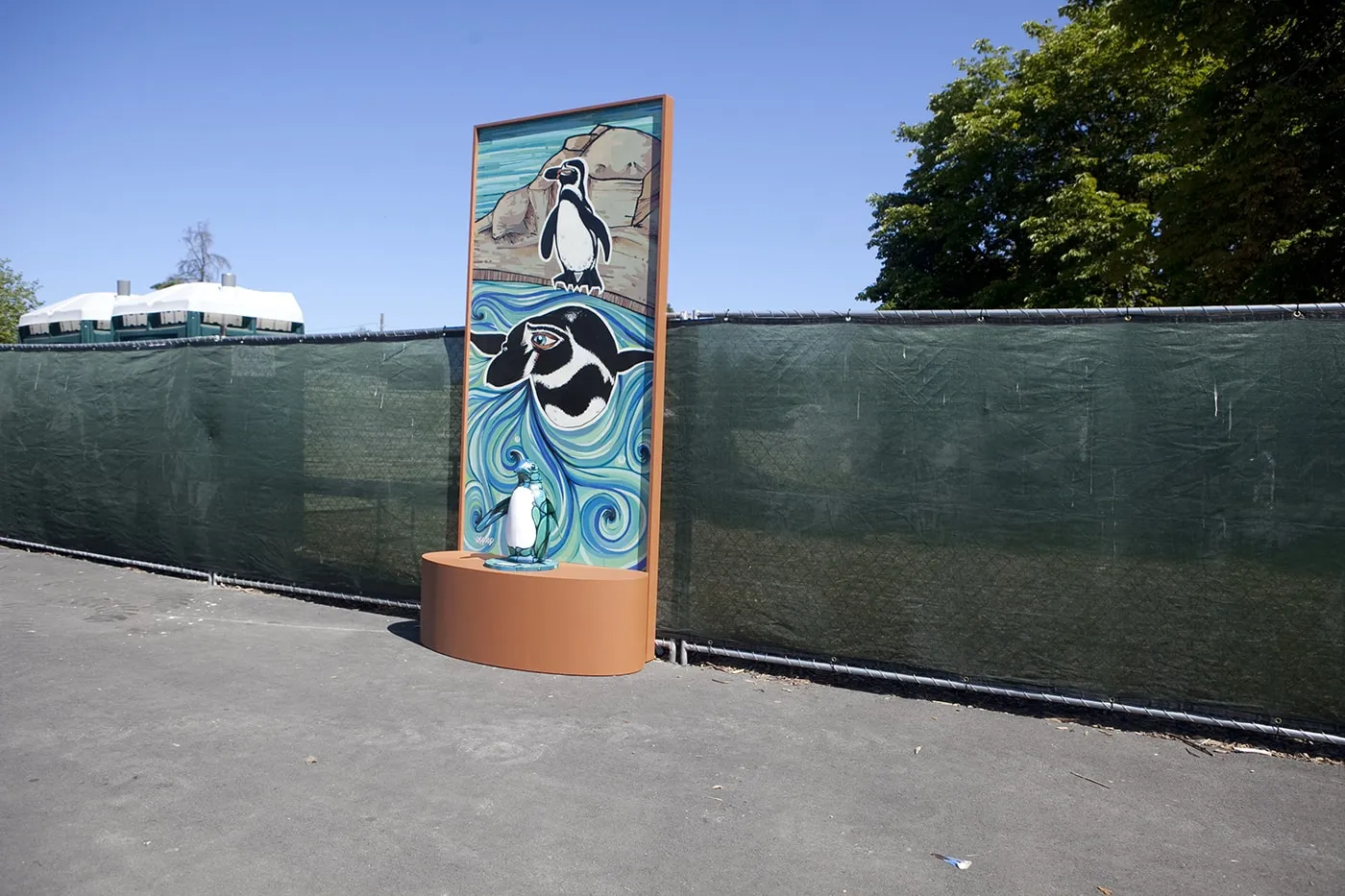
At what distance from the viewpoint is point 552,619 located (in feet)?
19.0

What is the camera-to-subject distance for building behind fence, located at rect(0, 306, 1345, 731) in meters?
4.71

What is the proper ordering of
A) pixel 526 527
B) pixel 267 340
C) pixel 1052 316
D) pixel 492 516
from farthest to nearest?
pixel 267 340, pixel 492 516, pixel 526 527, pixel 1052 316

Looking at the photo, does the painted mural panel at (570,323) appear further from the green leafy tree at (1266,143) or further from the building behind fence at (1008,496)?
the green leafy tree at (1266,143)

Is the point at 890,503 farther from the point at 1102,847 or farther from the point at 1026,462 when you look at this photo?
the point at 1102,847

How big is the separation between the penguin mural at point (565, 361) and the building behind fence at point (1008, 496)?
0.42m

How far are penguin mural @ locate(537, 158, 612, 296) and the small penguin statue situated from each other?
1.27 metres

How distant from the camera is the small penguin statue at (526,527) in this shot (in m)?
6.02

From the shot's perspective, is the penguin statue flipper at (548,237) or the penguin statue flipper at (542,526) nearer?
the penguin statue flipper at (542,526)

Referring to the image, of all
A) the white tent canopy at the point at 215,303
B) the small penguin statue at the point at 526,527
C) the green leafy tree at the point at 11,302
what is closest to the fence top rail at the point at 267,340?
the small penguin statue at the point at 526,527

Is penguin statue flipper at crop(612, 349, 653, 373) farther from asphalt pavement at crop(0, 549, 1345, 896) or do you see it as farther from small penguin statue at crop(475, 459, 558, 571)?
asphalt pavement at crop(0, 549, 1345, 896)

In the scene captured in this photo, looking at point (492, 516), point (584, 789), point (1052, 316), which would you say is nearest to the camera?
point (584, 789)

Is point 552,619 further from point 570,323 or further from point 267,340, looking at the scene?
point 267,340

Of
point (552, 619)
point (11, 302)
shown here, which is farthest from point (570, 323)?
point (11, 302)

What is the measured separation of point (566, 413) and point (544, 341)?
519 mm
